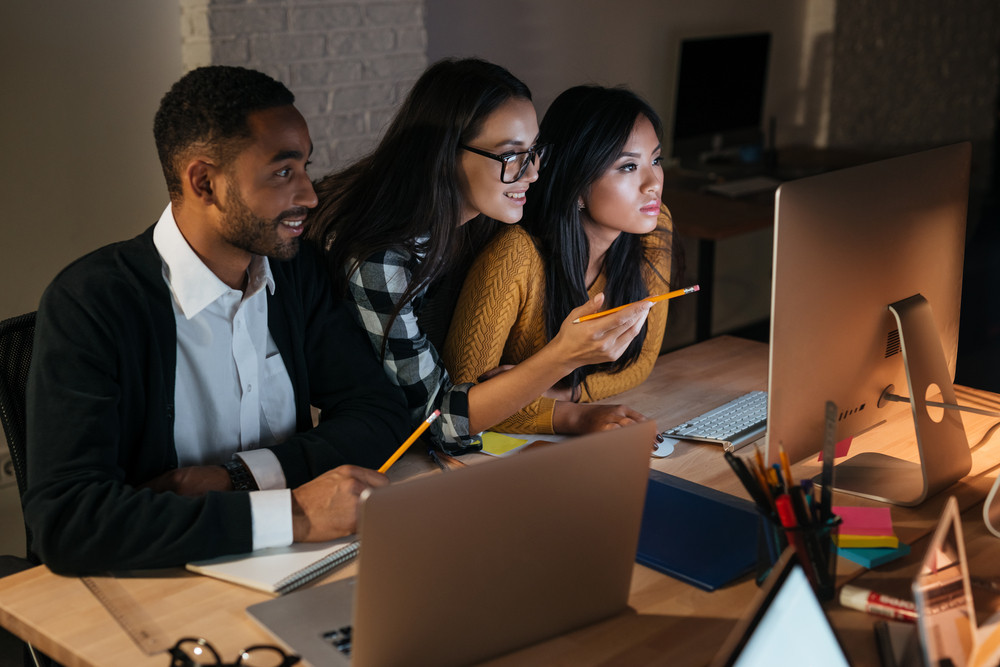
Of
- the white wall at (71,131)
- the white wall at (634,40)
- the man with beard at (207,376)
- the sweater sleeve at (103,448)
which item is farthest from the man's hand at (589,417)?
the white wall at (634,40)

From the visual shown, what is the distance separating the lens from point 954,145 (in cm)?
130

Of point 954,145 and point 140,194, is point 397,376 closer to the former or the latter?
point 954,145

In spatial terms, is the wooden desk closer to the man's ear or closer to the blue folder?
the blue folder

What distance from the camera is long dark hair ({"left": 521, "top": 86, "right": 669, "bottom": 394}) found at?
1727 millimetres

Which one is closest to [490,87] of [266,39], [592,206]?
[592,206]

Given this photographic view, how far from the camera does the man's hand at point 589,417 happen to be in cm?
153

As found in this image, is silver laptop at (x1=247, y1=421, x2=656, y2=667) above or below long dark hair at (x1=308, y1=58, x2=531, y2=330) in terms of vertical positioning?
below

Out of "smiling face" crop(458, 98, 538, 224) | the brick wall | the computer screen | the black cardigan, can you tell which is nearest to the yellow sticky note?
the black cardigan

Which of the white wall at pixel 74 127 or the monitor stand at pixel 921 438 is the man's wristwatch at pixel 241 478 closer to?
the monitor stand at pixel 921 438

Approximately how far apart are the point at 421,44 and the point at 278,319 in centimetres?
178

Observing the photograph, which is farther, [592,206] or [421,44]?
[421,44]

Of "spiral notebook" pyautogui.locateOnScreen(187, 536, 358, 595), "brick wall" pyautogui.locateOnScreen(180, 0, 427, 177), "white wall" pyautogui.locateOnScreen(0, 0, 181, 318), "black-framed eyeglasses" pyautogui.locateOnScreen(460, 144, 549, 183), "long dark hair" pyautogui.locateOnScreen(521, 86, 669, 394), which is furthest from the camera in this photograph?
"brick wall" pyautogui.locateOnScreen(180, 0, 427, 177)

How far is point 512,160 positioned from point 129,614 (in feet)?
2.91

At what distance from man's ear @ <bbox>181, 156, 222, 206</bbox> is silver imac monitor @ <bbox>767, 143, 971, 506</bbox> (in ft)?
2.29
